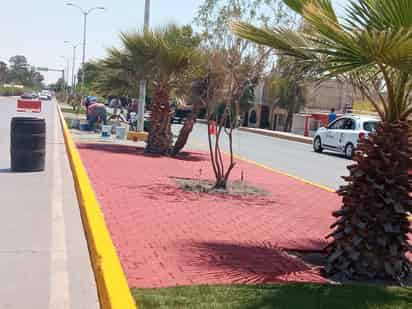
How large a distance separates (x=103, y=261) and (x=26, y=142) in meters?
7.16

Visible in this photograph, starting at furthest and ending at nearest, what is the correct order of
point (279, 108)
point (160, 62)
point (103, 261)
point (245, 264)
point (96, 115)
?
point (279, 108)
point (96, 115)
point (160, 62)
point (245, 264)
point (103, 261)

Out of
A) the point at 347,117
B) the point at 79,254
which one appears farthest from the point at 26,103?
the point at 79,254

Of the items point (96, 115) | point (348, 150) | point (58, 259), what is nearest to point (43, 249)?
point (58, 259)

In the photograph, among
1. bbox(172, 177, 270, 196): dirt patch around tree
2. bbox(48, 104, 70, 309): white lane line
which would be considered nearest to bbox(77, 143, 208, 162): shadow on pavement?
bbox(172, 177, 270, 196): dirt patch around tree

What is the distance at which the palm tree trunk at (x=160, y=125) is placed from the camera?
18.5 metres

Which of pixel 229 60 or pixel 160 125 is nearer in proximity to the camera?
pixel 229 60

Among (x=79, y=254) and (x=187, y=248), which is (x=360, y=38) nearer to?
(x=187, y=248)

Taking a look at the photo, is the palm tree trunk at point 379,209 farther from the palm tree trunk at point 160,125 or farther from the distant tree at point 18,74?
the distant tree at point 18,74

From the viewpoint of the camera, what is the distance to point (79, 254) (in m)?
6.62

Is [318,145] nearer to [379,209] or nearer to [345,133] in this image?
[345,133]

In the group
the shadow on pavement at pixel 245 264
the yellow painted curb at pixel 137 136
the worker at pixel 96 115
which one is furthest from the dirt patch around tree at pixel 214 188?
the worker at pixel 96 115

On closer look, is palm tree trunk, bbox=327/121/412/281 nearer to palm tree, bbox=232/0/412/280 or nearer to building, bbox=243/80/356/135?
palm tree, bbox=232/0/412/280

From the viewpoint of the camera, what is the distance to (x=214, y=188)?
37.8ft

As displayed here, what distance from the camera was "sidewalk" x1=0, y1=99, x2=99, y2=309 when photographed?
5.22 m
